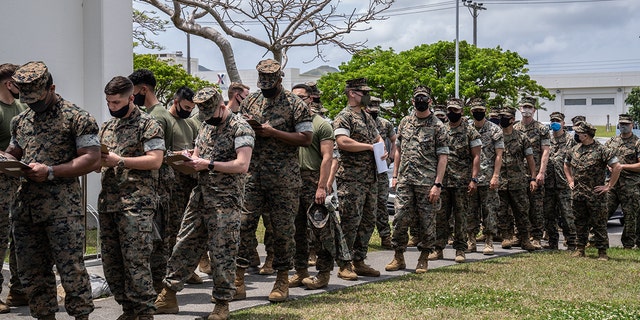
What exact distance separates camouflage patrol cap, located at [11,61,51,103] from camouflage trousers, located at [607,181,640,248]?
10.3 meters

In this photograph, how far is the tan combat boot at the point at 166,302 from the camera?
24.1 ft

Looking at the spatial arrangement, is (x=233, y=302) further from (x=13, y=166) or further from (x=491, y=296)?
(x=13, y=166)

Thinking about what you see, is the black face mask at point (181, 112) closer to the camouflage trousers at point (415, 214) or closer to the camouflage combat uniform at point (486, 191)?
the camouflage trousers at point (415, 214)

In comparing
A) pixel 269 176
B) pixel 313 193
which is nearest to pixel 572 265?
pixel 313 193

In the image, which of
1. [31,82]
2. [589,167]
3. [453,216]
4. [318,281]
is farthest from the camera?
[589,167]

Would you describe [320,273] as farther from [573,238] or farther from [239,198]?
[573,238]

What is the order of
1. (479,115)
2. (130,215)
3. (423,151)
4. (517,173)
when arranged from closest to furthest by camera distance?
1. (130,215)
2. (423,151)
3. (479,115)
4. (517,173)

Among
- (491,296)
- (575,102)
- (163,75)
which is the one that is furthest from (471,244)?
(575,102)

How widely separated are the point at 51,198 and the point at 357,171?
4.26m

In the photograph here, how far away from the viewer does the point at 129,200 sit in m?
6.48

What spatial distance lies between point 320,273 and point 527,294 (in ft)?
7.45

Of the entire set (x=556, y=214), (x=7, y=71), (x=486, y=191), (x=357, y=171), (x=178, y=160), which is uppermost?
(x=7, y=71)

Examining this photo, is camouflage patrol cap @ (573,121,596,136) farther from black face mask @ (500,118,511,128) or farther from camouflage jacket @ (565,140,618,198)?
black face mask @ (500,118,511,128)

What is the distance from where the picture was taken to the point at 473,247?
498 inches
